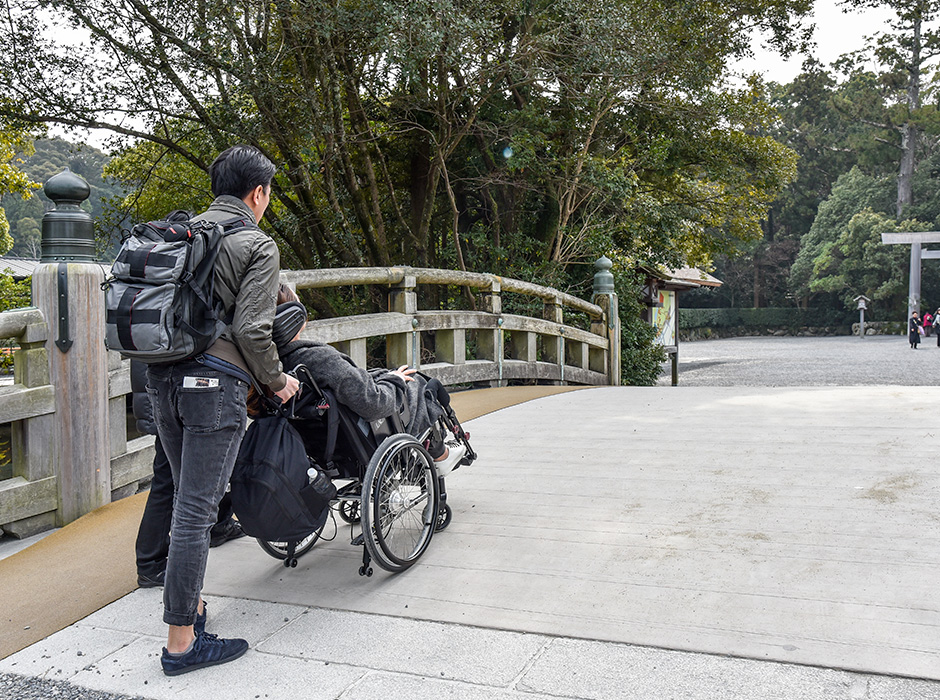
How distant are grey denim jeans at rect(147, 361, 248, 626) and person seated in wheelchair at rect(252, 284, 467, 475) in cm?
36

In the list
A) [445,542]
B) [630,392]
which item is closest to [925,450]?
[445,542]

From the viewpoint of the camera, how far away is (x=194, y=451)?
95.8 inches

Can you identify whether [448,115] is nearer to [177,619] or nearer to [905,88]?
[177,619]

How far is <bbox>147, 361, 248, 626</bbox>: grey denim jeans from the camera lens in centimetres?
240

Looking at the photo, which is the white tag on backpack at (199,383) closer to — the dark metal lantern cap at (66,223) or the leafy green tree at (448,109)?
the dark metal lantern cap at (66,223)

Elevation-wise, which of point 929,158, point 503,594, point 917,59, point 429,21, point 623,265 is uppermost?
point 917,59

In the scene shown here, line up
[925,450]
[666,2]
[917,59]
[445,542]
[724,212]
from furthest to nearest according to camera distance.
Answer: [917,59], [724,212], [666,2], [925,450], [445,542]

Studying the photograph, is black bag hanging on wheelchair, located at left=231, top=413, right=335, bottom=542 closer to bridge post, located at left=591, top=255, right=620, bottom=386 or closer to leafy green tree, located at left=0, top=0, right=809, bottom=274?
leafy green tree, located at left=0, top=0, right=809, bottom=274

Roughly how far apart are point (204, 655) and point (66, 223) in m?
2.36

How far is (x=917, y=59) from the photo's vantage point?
4156 centimetres

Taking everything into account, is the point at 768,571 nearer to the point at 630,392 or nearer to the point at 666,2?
the point at 630,392

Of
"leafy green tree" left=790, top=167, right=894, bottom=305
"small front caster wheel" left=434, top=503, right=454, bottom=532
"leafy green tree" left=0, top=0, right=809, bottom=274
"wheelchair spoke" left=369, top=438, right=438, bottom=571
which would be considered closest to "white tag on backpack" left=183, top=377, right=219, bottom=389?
"wheelchair spoke" left=369, top=438, right=438, bottom=571

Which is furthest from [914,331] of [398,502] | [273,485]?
[273,485]

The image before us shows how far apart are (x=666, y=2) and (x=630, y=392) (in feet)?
21.5
